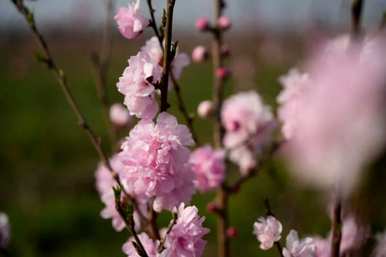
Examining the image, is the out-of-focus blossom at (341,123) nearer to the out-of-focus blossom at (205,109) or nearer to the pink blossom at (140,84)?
the pink blossom at (140,84)

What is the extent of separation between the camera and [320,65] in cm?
51

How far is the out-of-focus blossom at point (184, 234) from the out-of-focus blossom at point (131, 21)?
15.7 inches

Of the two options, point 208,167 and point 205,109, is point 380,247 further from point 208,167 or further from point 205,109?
point 205,109

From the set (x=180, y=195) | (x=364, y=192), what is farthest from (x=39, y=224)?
(x=364, y=192)

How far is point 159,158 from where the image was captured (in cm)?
112

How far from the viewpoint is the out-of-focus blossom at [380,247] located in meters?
1.12

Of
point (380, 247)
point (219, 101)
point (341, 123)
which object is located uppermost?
point (219, 101)

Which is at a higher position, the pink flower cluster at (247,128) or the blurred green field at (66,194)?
the blurred green field at (66,194)

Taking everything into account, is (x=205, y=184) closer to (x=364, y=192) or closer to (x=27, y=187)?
(x=364, y=192)

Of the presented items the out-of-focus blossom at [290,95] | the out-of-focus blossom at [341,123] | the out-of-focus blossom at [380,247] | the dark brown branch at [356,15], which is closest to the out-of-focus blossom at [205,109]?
the out-of-focus blossom at [290,95]

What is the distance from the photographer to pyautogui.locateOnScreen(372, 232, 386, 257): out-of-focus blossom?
3.67 feet

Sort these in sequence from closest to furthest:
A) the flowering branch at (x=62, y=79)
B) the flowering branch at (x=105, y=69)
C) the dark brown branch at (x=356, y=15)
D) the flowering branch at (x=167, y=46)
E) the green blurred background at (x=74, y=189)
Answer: the dark brown branch at (x=356, y=15) < the flowering branch at (x=167, y=46) < the flowering branch at (x=62, y=79) < the flowering branch at (x=105, y=69) < the green blurred background at (x=74, y=189)

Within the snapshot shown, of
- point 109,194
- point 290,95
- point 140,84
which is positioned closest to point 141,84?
point 140,84

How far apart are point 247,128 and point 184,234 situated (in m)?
1.01
